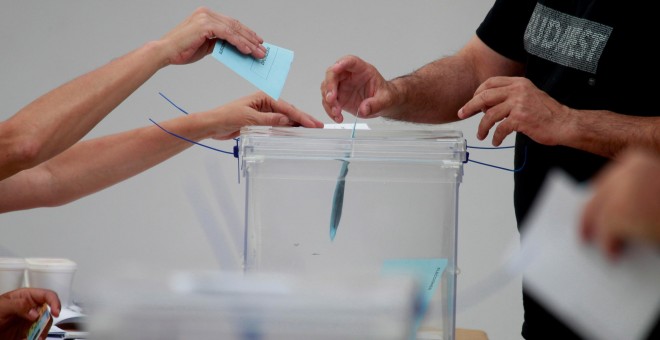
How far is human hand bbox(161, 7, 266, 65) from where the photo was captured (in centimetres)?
130

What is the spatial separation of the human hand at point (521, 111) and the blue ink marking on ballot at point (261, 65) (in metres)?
0.32

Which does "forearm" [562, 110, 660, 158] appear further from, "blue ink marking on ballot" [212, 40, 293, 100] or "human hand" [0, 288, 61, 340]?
"human hand" [0, 288, 61, 340]

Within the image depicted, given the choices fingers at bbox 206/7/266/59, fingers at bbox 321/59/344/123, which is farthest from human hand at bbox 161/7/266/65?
fingers at bbox 321/59/344/123

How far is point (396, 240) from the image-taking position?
1.06 meters

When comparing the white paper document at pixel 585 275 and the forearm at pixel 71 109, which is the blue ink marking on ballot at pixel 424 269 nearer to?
the white paper document at pixel 585 275

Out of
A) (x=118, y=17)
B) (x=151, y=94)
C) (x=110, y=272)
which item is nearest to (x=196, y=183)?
(x=151, y=94)

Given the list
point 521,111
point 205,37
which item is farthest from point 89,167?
point 521,111

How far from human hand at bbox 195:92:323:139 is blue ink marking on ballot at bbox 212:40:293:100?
0.15 metres

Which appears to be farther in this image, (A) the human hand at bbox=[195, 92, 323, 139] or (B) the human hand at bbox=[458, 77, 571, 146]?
(A) the human hand at bbox=[195, 92, 323, 139]

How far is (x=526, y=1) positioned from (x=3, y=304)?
3.79 ft

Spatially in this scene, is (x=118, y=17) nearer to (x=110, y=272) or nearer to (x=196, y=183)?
(x=196, y=183)

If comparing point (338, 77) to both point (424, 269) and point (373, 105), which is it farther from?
point (424, 269)

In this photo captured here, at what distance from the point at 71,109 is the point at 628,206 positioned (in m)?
1.05

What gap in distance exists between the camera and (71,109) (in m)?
1.31
